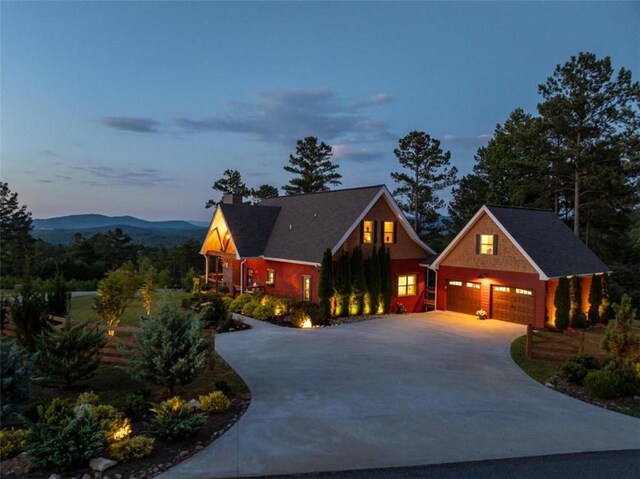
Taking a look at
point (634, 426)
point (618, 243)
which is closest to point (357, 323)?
point (634, 426)

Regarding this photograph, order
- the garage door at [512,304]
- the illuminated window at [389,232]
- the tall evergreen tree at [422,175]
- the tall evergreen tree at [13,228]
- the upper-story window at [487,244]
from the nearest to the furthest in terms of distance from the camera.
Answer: the garage door at [512,304]
the upper-story window at [487,244]
the illuminated window at [389,232]
the tall evergreen tree at [422,175]
the tall evergreen tree at [13,228]

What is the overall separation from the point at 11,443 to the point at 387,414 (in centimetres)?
710

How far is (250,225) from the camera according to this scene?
91.6 feet

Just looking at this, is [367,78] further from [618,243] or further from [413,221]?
[618,243]

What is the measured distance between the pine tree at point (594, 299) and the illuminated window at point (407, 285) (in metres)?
9.58

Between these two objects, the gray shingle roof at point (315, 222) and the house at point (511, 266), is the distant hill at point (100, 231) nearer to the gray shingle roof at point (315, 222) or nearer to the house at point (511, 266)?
the gray shingle roof at point (315, 222)

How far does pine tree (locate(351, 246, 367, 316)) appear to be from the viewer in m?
22.6

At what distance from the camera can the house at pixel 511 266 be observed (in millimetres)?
20453

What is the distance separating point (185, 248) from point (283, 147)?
56.0 ft

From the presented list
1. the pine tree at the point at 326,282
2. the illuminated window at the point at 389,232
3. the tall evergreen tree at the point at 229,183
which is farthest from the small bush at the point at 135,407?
the tall evergreen tree at the point at 229,183

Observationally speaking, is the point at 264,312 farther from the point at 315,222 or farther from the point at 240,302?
the point at 315,222

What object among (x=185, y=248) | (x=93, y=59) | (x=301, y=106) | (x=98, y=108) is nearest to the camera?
(x=93, y=59)

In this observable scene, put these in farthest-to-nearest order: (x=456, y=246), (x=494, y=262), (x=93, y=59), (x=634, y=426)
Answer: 1. (x=456, y=246)
2. (x=494, y=262)
3. (x=93, y=59)
4. (x=634, y=426)

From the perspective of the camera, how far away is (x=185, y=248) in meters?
48.3
